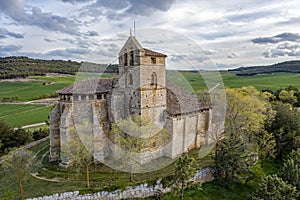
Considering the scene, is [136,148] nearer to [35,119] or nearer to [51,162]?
[51,162]

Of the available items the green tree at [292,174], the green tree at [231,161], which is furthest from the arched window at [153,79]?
the green tree at [292,174]

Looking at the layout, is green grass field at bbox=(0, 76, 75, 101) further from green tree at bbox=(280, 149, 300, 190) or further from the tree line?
green tree at bbox=(280, 149, 300, 190)

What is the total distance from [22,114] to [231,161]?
202ft

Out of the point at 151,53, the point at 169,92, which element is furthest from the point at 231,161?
the point at 151,53

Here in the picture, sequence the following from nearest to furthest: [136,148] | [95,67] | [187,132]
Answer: [136,148]
[187,132]
[95,67]

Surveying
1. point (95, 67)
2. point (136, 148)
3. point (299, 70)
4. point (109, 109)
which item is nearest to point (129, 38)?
point (109, 109)

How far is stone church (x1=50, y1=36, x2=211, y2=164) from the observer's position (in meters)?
30.8

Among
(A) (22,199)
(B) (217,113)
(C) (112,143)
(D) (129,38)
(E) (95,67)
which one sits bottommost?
(A) (22,199)

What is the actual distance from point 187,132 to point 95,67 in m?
23.6

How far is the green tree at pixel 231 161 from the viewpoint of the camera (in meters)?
27.9

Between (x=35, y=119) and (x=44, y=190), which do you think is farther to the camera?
(x=35, y=119)

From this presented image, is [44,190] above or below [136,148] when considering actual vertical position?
below

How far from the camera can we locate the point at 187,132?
35906 mm

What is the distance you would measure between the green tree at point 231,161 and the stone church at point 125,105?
7253mm
